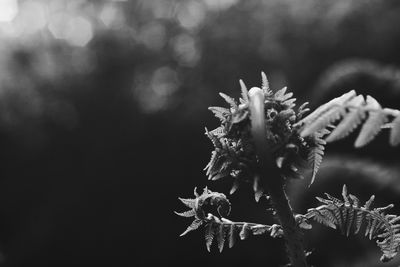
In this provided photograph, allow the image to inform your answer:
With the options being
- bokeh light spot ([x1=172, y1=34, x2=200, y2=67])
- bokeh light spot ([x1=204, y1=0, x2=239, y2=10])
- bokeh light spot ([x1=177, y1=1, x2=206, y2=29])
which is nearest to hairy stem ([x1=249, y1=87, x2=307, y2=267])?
bokeh light spot ([x1=172, y1=34, x2=200, y2=67])

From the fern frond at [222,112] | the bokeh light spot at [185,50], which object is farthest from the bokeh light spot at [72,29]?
the fern frond at [222,112]

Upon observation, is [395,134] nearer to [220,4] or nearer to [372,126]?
[372,126]

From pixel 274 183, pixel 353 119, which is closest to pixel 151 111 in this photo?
pixel 274 183

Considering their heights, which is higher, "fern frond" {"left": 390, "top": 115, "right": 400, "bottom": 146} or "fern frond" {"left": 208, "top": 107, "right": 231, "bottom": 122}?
"fern frond" {"left": 208, "top": 107, "right": 231, "bottom": 122}

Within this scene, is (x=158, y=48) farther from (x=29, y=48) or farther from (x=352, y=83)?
(x=352, y=83)

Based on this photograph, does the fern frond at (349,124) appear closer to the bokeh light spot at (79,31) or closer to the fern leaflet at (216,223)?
the fern leaflet at (216,223)

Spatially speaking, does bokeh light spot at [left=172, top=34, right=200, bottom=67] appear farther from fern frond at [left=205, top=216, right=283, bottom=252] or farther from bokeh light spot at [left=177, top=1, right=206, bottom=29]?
fern frond at [left=205, top=216, right=283, bottom=252]
